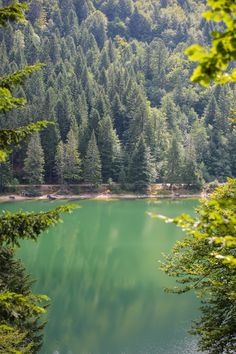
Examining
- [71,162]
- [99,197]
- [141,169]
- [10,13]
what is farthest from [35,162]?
[10,13]

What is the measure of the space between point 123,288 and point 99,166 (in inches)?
1627

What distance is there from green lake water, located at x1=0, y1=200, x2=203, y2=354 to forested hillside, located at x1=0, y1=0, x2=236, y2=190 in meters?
11.4

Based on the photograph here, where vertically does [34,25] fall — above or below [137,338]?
above

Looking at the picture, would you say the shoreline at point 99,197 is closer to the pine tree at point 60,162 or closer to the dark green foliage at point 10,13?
the pine tree at point 60,162

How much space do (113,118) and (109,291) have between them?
64732 millimetres

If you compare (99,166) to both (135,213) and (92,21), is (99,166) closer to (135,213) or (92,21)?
(135,213)

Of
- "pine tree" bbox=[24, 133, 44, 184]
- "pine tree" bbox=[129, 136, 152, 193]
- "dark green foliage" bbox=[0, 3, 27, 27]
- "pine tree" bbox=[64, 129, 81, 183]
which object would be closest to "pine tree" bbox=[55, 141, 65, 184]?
"pine tree" bbox=[64, 129, 81, 183]

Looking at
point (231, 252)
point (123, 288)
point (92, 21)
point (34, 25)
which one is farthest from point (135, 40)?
point (231, 252)

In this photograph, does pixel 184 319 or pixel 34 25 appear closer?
pixel 184 319

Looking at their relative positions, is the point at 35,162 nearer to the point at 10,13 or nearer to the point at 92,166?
the point at 92,166

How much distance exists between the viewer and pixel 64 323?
79.2 ft

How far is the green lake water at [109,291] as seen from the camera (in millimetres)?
22062

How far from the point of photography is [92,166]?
69938 millimetres

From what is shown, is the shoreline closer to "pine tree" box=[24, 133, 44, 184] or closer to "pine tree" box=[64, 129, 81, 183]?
"pine tree" box=[64, 129, 81, 183]
